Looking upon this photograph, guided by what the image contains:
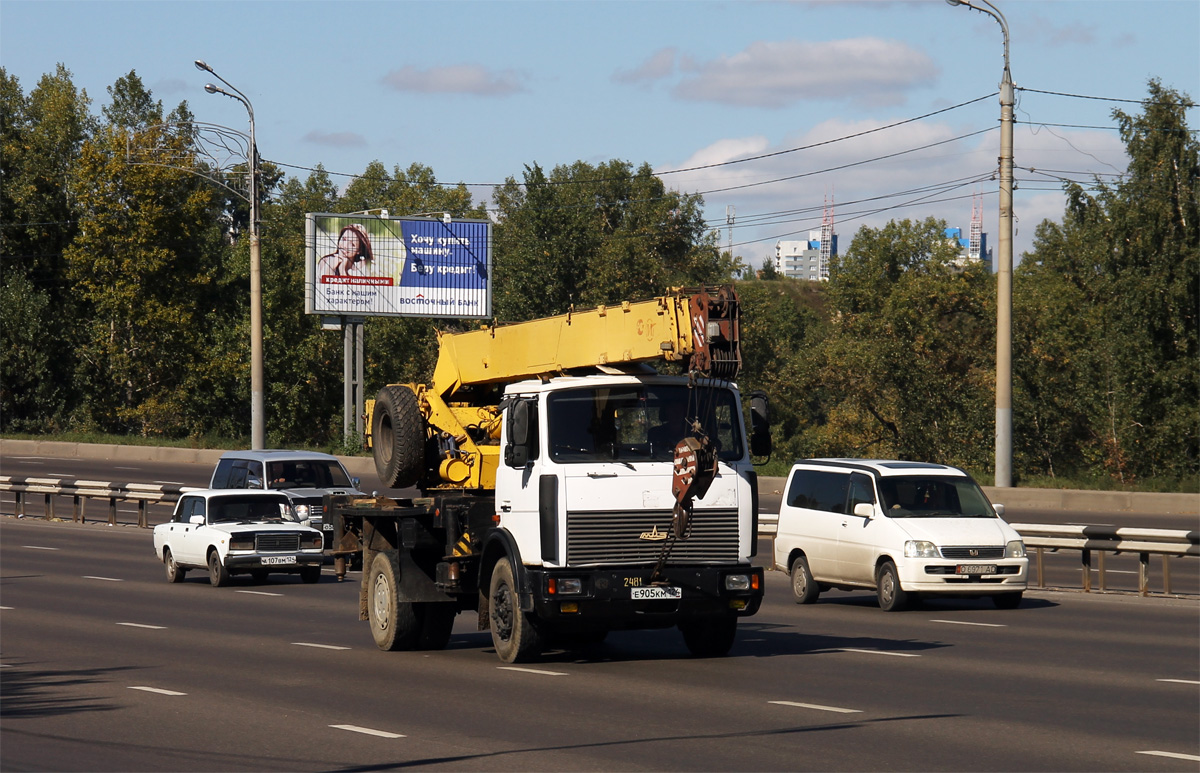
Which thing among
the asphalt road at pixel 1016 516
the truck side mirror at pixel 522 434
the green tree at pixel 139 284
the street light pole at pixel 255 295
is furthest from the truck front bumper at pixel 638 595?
the green tree at pixel 139 284

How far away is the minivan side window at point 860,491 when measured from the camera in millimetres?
20156

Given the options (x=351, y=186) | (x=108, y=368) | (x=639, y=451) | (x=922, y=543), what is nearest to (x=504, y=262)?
(x=108, y=368)

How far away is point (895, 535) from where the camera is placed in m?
19.2

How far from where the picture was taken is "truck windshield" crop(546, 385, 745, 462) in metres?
13.5

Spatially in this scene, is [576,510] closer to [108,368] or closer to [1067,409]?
[1067,409]

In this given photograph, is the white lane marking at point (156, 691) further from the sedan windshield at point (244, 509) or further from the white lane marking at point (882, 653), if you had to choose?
the sedan windshield at point (244, 509)

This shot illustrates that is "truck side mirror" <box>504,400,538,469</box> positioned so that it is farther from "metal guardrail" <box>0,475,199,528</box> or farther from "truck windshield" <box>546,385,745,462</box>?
"metal guardrail" <box>0,475,199,528</box>

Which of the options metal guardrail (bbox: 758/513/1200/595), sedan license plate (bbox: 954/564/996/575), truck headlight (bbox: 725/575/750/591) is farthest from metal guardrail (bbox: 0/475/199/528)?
truck headlight (bbox: 725/575/750/591)

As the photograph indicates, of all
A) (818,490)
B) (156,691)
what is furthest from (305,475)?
(156,691)

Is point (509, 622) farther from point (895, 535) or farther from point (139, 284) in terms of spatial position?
point (139, 284)

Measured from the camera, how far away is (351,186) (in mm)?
128125

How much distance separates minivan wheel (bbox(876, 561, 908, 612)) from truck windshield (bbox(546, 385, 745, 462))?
627 cm

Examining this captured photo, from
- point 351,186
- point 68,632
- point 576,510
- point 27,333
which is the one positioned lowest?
point 68,632

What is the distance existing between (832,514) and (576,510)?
8.13m
